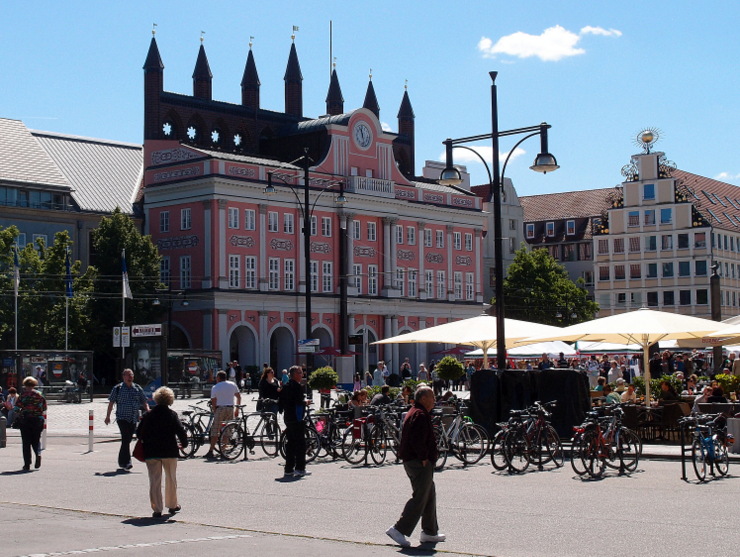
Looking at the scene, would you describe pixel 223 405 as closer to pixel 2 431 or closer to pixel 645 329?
pixel 2 431

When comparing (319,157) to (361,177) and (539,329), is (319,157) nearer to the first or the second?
(361,177)

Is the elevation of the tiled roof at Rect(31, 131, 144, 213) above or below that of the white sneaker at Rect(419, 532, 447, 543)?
above

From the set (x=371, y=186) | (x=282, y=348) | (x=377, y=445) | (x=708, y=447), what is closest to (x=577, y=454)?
(x=708, y=447)

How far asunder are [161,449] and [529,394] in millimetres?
11442

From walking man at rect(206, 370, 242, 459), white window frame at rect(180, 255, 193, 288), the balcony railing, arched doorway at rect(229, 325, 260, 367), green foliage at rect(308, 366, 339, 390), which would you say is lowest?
walking man at rect(206, 370, 242, 459)

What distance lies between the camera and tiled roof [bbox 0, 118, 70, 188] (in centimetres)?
7600

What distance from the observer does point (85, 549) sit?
40.4 ft

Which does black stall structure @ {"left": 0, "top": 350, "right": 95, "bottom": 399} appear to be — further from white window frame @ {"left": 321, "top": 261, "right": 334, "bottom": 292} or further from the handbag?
the handbag

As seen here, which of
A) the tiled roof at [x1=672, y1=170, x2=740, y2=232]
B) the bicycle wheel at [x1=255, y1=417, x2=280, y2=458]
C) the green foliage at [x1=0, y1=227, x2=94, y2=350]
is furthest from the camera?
the tiled roof at [x1=672, y1=170, x2=740, y2=232]

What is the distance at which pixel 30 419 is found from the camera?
22.6m

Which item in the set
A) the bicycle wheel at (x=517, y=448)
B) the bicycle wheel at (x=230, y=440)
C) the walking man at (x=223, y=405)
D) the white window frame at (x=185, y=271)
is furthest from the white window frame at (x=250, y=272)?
the bicycle wheel at (x=517, y=448)

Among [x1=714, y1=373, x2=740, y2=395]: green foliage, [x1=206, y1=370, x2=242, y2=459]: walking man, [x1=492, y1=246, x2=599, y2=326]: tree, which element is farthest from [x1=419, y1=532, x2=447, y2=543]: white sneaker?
[x1=492, y1=246, x2=599, y2=326]: tree

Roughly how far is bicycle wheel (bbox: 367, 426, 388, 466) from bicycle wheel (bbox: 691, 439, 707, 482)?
608cm

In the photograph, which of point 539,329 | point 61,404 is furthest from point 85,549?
point 61,404
